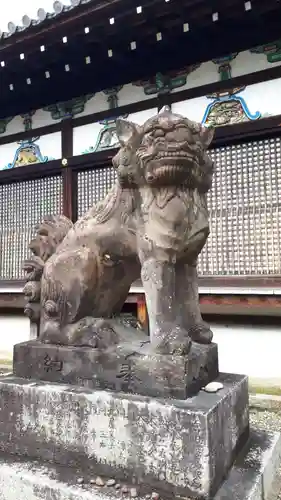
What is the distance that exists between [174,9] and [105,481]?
3.87 metres

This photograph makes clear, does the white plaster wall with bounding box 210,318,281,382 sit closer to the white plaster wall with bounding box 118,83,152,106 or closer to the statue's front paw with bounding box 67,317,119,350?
the statue's front paw with bounding box 67,317,119,350

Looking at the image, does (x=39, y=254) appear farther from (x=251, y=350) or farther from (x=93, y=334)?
(x=251, y=350)

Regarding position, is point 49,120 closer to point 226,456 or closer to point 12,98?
point 12,98

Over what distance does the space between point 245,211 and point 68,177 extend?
8.04 ft

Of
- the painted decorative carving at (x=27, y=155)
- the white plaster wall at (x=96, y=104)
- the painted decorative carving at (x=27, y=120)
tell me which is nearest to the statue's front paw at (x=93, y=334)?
the white plaster wall at (x=96, y=104)

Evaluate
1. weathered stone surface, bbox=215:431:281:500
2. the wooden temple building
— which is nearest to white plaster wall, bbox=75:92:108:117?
the wooden temple building

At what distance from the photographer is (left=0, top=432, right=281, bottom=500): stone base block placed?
1537 mm

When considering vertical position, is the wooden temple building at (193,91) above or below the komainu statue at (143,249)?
above

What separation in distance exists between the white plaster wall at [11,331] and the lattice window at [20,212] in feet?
2.15

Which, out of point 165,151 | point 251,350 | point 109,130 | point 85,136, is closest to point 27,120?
point 85,136

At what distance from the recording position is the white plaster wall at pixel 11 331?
572 centimetres

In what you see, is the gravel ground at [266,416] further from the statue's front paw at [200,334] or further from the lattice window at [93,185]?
the lattice window at [93,185]

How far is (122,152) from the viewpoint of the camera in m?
1.89

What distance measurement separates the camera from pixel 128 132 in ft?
6.09
